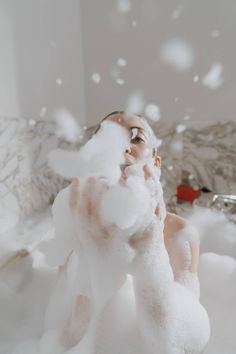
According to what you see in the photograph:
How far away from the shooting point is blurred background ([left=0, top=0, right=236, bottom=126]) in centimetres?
125

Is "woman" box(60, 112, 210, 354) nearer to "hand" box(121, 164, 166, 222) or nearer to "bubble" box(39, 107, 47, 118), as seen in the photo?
"hand" box(121, 164, 166, 222)

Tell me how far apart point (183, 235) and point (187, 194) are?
65 cm

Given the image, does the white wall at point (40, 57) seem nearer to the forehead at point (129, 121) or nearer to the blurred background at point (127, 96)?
the blurred background at point (127, 96)

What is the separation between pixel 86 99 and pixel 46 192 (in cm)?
53

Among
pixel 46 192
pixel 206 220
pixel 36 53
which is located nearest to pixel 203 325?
pixel 206 220

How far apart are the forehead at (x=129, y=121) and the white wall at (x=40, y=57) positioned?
54cm

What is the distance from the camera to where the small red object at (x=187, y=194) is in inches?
52.9

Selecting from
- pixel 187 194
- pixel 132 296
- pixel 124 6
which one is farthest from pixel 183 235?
pixel 124 6

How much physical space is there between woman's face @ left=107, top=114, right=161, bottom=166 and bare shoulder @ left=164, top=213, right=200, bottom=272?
8.0 inches

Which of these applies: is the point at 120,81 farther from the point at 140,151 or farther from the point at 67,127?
the point at 140,151

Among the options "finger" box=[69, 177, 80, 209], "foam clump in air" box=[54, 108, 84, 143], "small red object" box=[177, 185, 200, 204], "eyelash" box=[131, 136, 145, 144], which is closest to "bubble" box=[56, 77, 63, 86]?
"foam clump in air" box=[54, 108, 84, 143]

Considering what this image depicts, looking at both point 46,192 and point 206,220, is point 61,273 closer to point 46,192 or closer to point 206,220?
point 46,192

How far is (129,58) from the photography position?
56.9 inches

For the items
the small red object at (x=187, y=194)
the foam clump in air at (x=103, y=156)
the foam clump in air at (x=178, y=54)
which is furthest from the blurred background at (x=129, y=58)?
the foam clump in air at (x=103, y=156)
